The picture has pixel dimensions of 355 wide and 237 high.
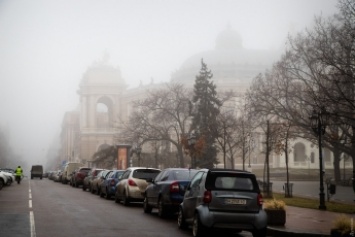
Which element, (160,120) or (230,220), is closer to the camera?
(230,220)

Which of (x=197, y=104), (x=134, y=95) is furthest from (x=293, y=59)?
(x=134, y=95)

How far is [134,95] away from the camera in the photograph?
5438 inches

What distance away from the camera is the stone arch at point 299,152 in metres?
114

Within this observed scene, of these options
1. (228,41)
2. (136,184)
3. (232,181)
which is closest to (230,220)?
(232,181)

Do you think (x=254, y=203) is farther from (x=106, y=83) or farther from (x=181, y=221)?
(x=106, y=83)

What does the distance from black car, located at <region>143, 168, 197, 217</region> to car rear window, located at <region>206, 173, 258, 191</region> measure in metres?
4.75

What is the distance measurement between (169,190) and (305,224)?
450 cm

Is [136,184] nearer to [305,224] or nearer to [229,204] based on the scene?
[305,224]

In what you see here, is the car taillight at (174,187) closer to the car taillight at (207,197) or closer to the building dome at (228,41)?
the car taillight at (207,197)

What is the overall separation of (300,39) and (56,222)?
118 feet

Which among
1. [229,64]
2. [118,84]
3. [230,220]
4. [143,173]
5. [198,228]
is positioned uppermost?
[229,64]

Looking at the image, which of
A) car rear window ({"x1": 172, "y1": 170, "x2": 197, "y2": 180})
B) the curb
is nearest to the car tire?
car rear window ({"x1": 172, "y1": 170, "x2": 197, "y2": 180})

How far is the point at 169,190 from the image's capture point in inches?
699

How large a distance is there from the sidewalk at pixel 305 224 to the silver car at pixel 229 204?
1123mm
